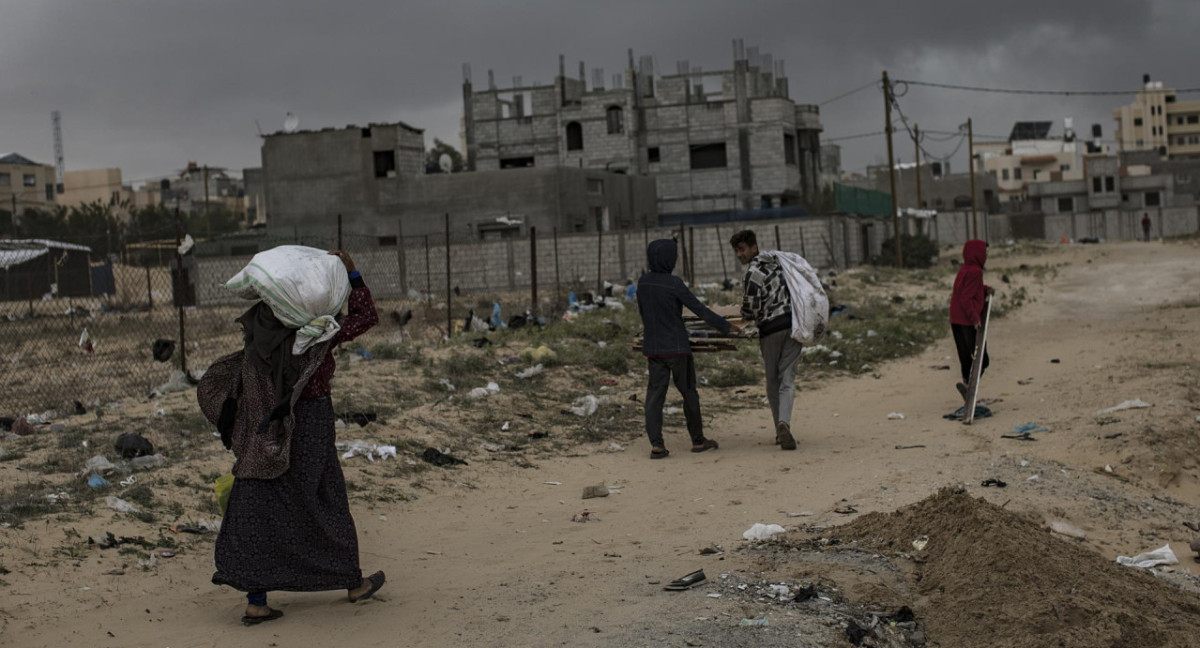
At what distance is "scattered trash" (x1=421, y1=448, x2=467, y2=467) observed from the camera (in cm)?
847

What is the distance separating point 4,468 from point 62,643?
3126 millimetres

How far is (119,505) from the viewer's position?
6340 mm

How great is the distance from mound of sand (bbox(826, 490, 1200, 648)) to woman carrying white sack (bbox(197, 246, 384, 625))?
246cm

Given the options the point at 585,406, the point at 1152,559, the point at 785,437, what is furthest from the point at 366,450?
the point at 1152,559

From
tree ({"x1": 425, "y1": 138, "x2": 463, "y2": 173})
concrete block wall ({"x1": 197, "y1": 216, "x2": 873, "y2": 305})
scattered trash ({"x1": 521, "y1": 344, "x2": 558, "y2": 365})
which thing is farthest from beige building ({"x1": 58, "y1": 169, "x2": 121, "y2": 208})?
scattered trash ({"x1": 521, "y1": 344, "x2": 558, "y2": 365})

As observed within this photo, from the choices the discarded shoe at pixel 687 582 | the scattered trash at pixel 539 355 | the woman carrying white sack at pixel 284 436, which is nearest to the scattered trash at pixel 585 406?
the scattered trash at pixel 539 355

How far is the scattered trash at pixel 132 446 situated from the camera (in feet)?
25.1

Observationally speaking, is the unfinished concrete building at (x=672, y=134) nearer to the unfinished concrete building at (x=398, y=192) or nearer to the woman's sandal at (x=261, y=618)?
the unfinished concrete building at (x=398, y=192)

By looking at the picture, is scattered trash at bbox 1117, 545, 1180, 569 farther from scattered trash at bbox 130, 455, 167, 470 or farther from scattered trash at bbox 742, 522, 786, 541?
scattered trash at bbox 130, 455, 167, 470

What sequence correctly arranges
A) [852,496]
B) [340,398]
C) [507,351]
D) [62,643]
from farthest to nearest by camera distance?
1. [507,351]
2. [340,398]
3. [852,496]
4. [62,643]

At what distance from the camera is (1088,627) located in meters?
4.25

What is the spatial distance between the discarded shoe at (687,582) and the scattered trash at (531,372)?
22.7 feet

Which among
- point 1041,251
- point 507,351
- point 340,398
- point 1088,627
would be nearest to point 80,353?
point 507,351

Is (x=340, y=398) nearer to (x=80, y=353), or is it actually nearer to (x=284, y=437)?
(x=284, y=437)
